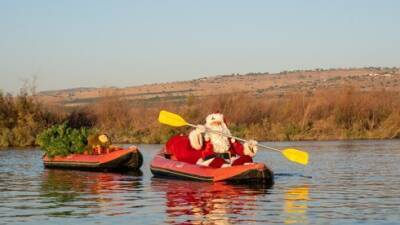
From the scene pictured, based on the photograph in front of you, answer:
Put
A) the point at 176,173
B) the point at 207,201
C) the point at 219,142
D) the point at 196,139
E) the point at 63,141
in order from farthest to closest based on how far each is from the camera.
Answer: the point at 63,141 → the point at 176,173 → the point at 196,139 → the point at 219,142 → the point at 207,201

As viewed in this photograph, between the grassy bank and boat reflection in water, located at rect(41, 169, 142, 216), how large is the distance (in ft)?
57.4

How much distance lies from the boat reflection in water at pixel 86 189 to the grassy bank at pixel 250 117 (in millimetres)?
17504

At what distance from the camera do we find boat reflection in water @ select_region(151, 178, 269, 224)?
655 inches

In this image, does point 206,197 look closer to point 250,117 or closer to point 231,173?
point 231,173

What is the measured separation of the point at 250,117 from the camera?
165ft

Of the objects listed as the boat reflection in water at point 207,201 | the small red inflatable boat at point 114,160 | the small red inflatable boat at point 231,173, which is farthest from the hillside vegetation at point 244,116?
the boat reflection in water at point 207,201

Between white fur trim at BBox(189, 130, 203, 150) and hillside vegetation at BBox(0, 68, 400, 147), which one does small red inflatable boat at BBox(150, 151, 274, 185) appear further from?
hillside vegetation at BBox(0, 68, 400, 147)

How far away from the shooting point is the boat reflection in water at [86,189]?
18453 millimetres

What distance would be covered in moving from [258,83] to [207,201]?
111 metres

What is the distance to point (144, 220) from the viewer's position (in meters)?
16.4

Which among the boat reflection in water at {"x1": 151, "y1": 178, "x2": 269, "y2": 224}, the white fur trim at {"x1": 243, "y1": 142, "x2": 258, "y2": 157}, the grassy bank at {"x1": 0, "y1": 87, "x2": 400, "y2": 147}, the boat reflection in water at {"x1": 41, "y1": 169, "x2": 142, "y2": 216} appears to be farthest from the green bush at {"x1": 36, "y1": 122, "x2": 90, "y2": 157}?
the grassy bank at {"x1": 0, "y1": 87, "x2": 400, "y2": 147}

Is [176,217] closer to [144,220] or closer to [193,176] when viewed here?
[144,220]

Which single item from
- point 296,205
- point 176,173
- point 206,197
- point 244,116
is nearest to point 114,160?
point 176,173

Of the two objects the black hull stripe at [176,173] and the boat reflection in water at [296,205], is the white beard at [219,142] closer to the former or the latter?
the black hull stripe at [176,173]
